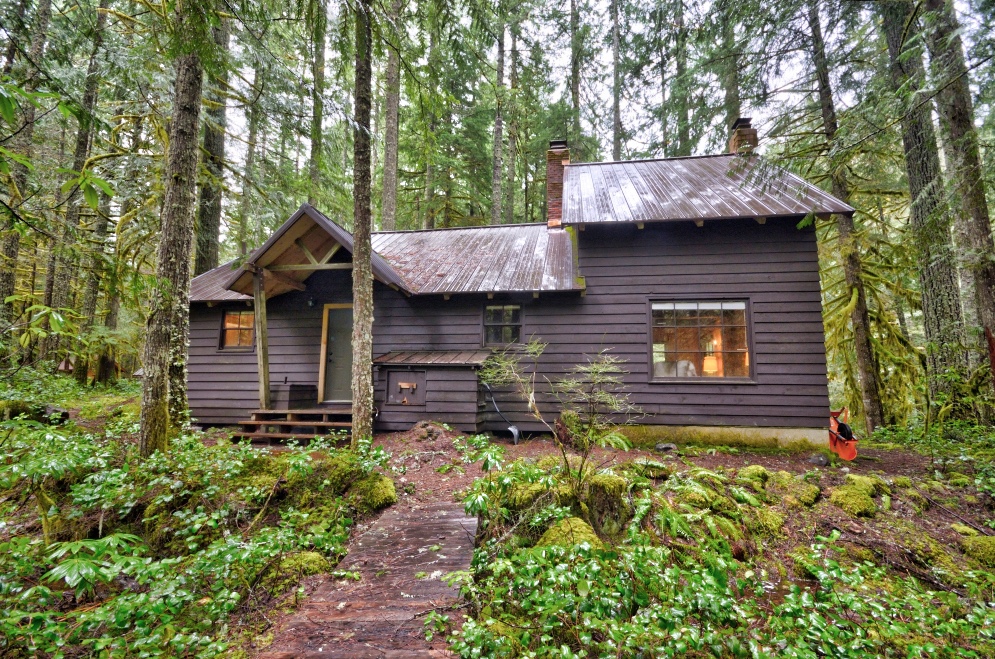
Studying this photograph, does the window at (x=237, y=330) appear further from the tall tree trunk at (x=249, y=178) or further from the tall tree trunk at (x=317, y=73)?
the tall tree trunk at (x=317, y=73)

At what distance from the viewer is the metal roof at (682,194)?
7332 millimetres

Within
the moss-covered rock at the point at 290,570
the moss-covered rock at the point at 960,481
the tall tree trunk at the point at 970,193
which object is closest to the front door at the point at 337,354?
the moss-covered rock at the point at 290,570

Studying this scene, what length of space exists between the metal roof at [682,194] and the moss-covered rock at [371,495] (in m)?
A: 5.38

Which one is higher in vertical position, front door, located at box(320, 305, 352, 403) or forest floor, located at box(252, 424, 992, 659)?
front door, located at box(320, 305, 352, 403)

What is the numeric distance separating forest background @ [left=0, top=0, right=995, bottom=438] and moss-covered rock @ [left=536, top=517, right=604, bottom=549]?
311 centimetres

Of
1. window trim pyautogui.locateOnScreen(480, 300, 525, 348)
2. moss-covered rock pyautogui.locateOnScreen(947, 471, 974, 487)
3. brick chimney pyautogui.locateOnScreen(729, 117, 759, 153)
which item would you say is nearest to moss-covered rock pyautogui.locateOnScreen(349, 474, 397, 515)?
window trim pyautogui.locateOnScreen(480, 300, 525, 348)

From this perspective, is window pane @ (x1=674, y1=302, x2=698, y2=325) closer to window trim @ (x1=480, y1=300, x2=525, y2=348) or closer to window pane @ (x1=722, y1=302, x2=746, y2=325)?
window pane @ (x1=722, y1=302, x2=746, y2=325)

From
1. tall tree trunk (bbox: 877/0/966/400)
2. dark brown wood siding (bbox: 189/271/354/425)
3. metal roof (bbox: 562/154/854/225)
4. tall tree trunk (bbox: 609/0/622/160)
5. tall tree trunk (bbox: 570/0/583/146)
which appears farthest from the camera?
tall tree trunk (bbox: 609/0/622/160)

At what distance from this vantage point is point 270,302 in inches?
367

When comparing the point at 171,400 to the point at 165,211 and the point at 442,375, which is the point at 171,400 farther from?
the point at 442,375

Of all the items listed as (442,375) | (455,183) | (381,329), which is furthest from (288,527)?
(455,183)

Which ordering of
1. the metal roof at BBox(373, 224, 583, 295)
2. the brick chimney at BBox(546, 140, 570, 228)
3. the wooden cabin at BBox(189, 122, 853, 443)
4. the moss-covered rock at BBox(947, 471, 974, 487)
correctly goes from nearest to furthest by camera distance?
the moss-covered rock at BBox(947, 471, 974, 487)
the wooden cabin at BBox(189, 122, 853, 443)
the metal roof at BBox(373, 224, 583, 295)
the brick chimney at BBox(546, 140, 570, 228)

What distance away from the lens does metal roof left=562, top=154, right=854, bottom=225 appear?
733cm

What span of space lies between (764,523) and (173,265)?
671 centimetres
